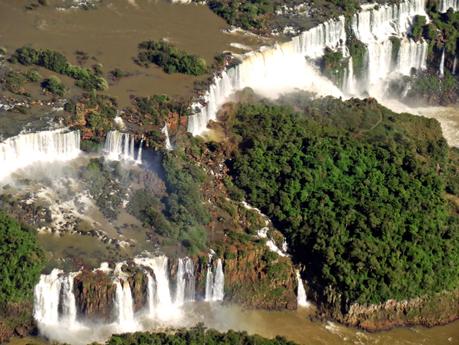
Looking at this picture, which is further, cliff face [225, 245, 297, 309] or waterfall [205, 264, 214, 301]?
cliff face [225, 245, 297, 309]

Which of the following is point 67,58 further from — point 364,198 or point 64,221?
point 364,198

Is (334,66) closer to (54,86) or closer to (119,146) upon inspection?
(119,146)

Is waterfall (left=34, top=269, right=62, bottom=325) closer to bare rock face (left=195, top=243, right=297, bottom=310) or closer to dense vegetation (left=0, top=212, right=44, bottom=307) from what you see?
dense vegetation (left=0, top=212, right=44, bottom=307)

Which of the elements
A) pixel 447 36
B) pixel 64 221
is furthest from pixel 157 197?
pixel 447 36

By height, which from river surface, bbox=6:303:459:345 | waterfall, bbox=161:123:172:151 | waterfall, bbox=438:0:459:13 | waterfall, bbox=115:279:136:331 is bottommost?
river surface, bbox=6:303:459:345

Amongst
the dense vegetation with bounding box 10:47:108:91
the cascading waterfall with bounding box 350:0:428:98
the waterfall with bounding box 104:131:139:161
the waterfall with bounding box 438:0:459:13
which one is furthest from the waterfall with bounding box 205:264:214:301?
the waterfall with bounding box 438:0:459:13
